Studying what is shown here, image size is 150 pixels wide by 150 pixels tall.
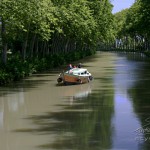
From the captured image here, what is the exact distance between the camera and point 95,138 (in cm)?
1298

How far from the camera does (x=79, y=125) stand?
15062 mm

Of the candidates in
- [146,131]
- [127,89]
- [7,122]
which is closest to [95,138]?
[146,131]

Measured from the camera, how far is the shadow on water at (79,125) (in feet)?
40.5

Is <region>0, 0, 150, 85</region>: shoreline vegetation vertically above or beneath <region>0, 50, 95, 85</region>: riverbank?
above

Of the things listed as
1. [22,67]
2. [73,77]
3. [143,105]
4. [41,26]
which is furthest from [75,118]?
[22,67]

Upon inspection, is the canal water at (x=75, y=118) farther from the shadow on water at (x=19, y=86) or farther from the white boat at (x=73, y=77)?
the white boat at (x=73, y=77)

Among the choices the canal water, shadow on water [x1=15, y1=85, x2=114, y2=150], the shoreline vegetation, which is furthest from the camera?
the shoreline vegetation

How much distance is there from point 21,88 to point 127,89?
23.2 feet

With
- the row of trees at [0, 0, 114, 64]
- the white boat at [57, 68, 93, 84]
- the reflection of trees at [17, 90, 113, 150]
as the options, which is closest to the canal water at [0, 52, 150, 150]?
the reflection of trees at [17, 90, 113, 150]

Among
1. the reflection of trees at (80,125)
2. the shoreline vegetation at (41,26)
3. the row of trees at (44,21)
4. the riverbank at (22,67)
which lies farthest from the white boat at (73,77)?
the reflection of trees at (80,125)

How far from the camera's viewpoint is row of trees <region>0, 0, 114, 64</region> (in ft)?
91.6

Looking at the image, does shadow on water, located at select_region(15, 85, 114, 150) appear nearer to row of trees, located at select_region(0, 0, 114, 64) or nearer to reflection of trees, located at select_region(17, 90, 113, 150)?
reflection of trees, located at select_region(17, 90, 113, 150)

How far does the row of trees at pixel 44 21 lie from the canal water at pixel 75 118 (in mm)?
5306

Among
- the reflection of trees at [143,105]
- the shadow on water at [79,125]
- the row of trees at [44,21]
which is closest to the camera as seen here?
the shadow on water at [79,125]
